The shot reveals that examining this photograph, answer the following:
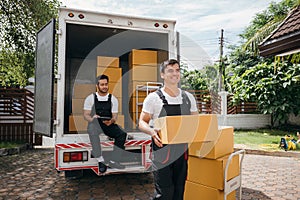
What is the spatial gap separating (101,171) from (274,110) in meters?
8.69

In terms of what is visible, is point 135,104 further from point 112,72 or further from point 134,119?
point 112,72

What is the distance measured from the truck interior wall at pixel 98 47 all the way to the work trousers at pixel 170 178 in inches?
86.6

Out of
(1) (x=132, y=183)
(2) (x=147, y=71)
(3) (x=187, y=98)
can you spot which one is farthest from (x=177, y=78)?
(1) (x=132, y=183)

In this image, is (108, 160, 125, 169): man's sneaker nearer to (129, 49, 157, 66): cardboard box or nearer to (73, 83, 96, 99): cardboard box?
(73, 83, 96, 99): cardboard box

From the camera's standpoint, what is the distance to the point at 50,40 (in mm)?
3293

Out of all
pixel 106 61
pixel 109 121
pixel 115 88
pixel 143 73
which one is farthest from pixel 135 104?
pixel 106 61

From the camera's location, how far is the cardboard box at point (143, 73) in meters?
4.30

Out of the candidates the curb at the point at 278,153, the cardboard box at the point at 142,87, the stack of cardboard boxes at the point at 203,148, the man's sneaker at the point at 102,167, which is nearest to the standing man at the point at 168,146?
the stack of cardboard boxes at the point at 203,148

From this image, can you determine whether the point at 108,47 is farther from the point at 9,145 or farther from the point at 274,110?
the point at 274,110

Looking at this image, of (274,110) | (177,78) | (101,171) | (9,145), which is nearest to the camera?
(177,78)

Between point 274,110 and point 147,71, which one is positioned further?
point 274,110

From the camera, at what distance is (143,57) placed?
174 inches

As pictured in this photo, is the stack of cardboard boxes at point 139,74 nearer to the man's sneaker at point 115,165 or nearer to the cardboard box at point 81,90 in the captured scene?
the cardboard box at point 81,90

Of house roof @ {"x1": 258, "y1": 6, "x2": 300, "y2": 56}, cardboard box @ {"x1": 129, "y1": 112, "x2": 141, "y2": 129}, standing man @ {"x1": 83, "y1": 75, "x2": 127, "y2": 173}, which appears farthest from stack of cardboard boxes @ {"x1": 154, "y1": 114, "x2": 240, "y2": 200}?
house roof @ {"x1": 258, "y1": 6, "x2": 300, "y2": 56}
